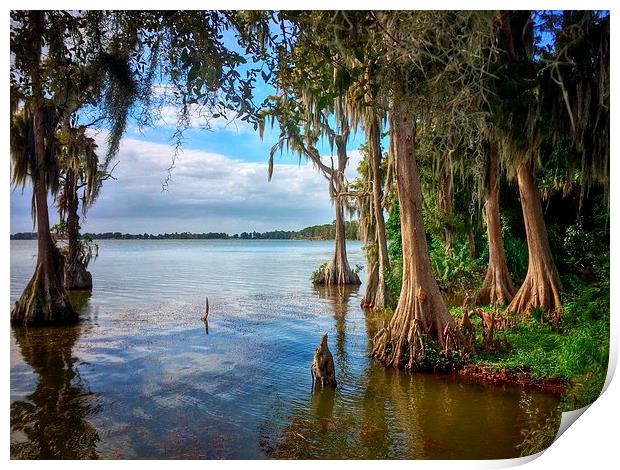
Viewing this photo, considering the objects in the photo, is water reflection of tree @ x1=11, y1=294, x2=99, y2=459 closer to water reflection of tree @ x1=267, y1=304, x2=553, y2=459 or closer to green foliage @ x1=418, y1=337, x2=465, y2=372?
water reflection of tree @ x1=267, y1=304, x2=553, y2=459

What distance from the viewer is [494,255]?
31.7 feet

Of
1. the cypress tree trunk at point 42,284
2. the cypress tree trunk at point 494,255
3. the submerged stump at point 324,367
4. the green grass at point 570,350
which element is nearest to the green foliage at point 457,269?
the cypress tree trunk at point 494,255

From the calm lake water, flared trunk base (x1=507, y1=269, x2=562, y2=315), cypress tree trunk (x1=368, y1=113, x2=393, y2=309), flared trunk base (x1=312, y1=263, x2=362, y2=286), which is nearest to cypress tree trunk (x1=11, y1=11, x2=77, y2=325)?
the calm lake water

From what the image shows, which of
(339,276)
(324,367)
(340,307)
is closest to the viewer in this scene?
(324,367)

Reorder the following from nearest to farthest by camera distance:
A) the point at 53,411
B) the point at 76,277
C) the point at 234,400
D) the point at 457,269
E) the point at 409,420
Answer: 1. the point at 409,420
2. the point at 53,411
3. the point at 234,400
4. the point at 457,269
5. the point at 76,277

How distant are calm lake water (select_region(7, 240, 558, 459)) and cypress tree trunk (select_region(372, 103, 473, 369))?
34 cm

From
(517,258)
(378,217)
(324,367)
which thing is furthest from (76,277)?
(517,258)

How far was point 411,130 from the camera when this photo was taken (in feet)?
23.0

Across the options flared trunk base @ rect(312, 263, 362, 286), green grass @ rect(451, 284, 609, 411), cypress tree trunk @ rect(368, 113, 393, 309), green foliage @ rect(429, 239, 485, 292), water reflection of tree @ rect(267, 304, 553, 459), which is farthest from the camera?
flared trunk base @ rect(312, 263, 362, 286)

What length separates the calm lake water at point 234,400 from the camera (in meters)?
4.33

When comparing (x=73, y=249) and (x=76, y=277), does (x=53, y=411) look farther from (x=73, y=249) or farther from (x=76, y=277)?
(x=76, y=277)

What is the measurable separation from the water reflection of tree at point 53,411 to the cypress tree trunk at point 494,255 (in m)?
7.23

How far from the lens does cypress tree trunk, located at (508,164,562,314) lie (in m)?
8.05

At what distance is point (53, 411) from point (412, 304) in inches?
174
